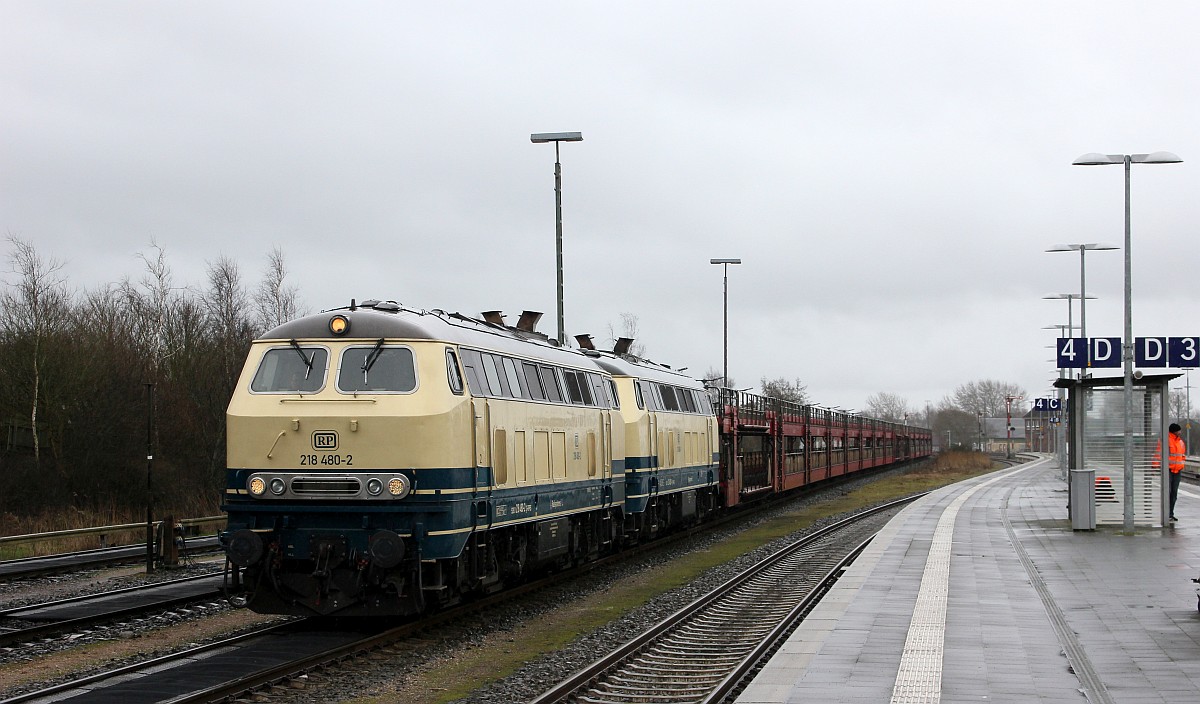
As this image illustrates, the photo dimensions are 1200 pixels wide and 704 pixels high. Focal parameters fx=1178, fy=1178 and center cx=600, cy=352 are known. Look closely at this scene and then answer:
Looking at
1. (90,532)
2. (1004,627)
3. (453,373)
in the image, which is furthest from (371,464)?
(90,532)

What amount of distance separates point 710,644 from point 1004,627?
316 cm

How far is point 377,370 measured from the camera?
526 inches

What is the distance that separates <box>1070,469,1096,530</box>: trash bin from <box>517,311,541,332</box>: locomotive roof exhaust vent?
1134 centimetres

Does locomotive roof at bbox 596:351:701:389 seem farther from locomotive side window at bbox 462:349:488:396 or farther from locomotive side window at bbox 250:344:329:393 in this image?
locomotive side window at bbox 250:344:329:393

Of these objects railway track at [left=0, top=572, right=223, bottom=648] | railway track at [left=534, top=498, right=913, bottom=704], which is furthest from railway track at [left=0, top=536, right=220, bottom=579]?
railway track at [left=534, top=498, right=913, bottom=704]

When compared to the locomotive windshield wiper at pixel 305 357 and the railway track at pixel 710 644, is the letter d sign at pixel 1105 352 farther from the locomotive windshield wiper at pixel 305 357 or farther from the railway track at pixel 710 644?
the locomotive windshield wiper at pixel 305 357

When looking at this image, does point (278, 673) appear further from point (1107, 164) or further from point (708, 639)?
point (1107, 164)

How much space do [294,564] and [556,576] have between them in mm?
6626

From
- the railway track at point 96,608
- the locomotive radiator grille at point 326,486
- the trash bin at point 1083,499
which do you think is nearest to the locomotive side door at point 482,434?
the locomotive radiator grille at point 326,486

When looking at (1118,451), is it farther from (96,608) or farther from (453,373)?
(96,608)

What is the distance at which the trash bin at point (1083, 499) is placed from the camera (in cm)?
2352

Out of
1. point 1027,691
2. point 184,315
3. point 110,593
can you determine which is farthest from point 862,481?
point 1027,691

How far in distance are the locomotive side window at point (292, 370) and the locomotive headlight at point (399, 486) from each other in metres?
1.48

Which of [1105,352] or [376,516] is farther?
[1105,352]
